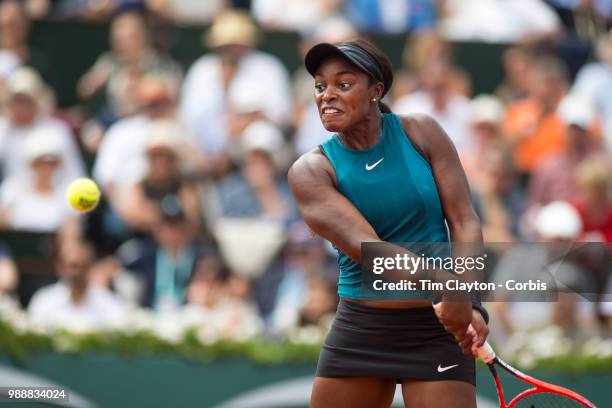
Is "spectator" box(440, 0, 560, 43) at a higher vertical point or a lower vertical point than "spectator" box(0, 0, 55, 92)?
higher

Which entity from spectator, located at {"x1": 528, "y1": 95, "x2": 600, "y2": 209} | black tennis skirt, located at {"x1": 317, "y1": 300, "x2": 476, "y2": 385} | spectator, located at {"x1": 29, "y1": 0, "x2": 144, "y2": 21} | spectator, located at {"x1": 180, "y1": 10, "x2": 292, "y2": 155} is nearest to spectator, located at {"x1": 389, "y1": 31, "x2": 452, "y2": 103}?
spectator, located at {"x1": 180, "y1": 10, "x2": 292, "y2": 155}

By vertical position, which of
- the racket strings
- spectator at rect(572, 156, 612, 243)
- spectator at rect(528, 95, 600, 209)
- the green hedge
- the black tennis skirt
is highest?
spectator at rect(528, 95, 600, 209)

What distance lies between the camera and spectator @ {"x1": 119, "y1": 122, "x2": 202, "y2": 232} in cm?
851

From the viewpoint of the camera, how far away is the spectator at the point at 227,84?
9422 mm

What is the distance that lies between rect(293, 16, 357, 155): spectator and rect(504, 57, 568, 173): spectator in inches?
64.0

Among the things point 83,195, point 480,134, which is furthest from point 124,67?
point 83,195

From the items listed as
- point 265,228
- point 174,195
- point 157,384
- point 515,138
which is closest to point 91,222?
point 174,195

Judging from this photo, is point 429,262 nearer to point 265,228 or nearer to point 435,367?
point 435,367

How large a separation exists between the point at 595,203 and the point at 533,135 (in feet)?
4.66

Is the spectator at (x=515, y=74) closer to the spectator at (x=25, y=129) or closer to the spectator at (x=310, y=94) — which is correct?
the spectator at (x=310, y=94)

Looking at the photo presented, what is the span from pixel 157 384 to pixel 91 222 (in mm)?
1929

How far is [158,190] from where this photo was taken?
28.1 feet

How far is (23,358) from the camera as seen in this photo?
716cm

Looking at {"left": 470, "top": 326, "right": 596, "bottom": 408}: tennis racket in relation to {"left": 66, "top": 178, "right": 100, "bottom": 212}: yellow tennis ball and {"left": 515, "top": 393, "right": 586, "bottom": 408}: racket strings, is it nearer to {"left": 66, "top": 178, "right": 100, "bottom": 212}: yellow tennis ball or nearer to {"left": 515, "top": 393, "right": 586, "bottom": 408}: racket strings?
{"left": 515, "top": 393, "right": 586, "bottom": 408}: racket strings
